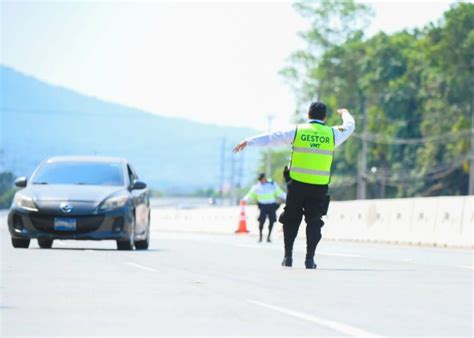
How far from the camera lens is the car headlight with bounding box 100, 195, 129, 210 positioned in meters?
23.0

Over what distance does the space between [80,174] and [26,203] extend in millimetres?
1367

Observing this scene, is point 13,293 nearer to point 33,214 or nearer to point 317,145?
point 317,145

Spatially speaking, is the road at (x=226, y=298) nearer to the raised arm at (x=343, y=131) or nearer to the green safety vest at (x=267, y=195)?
the raised arm at (x=343, y=131)

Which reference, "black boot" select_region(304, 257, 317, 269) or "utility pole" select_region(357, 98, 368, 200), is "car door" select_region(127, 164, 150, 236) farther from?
"utility pole" select_region(357, 98, 368, 200)

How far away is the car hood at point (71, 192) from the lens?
22.8 meters

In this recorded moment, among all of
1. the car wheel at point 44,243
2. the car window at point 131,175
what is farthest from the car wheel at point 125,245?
the car wheel at point 44,243

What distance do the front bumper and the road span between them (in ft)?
9.67

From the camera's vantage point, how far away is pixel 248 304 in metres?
11.6

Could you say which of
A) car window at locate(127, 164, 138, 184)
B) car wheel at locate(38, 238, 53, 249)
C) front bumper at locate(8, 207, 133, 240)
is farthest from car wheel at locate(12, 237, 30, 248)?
car window at locate(127, 164, 138, 184)

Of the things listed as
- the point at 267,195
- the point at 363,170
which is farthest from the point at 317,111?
the point at 363,170

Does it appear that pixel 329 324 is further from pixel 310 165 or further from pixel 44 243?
pixel 44 243

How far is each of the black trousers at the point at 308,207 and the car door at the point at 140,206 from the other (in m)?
5.63

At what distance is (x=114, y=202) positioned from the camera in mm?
23078

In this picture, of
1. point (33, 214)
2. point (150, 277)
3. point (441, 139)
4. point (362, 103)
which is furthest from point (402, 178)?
point (150, 277)
